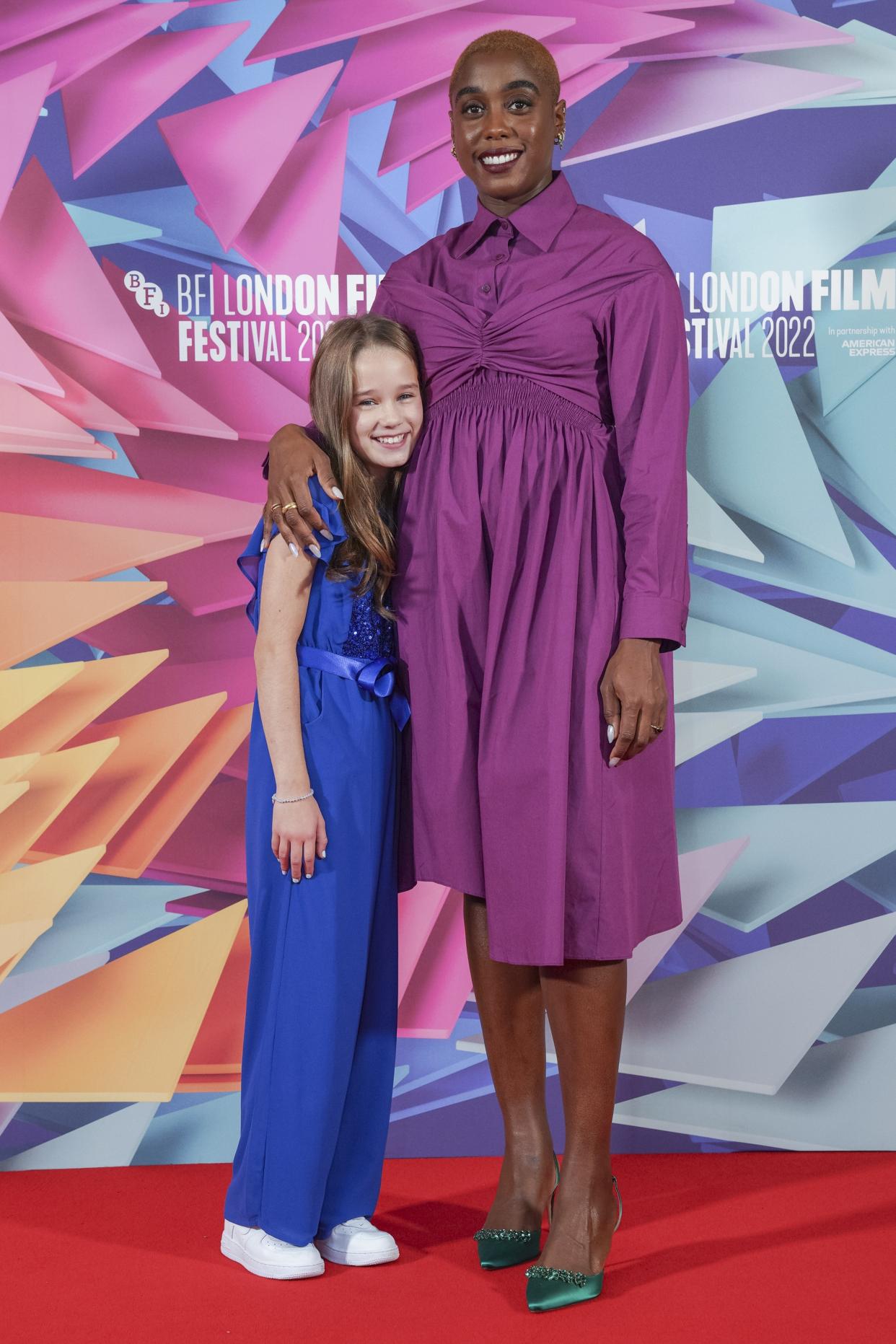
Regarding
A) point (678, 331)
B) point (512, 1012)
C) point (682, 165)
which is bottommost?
point (512, 1012)

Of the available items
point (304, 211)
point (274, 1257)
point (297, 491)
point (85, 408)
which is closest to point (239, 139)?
point (304, 211)

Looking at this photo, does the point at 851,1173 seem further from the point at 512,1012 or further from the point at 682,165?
the point at 682,165

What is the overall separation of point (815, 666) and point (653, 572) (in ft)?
2.93

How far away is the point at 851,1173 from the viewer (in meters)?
2.60

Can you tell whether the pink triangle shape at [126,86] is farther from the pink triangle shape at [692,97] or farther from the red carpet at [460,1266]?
the red carpet at [460,1266]

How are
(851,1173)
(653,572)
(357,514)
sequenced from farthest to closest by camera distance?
(851,1173), (357,514), (653,572)

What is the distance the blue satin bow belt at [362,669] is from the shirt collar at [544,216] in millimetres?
675

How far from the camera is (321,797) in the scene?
2.09 m

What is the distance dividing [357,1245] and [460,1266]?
16cm

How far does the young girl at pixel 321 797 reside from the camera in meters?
2.06

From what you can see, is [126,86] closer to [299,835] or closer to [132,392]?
[132,392]

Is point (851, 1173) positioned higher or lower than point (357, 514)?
lower

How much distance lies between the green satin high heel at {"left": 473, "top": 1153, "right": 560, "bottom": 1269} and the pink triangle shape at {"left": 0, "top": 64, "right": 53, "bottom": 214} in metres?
2.04

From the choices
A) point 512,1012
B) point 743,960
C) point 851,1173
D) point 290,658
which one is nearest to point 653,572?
point 290,658
